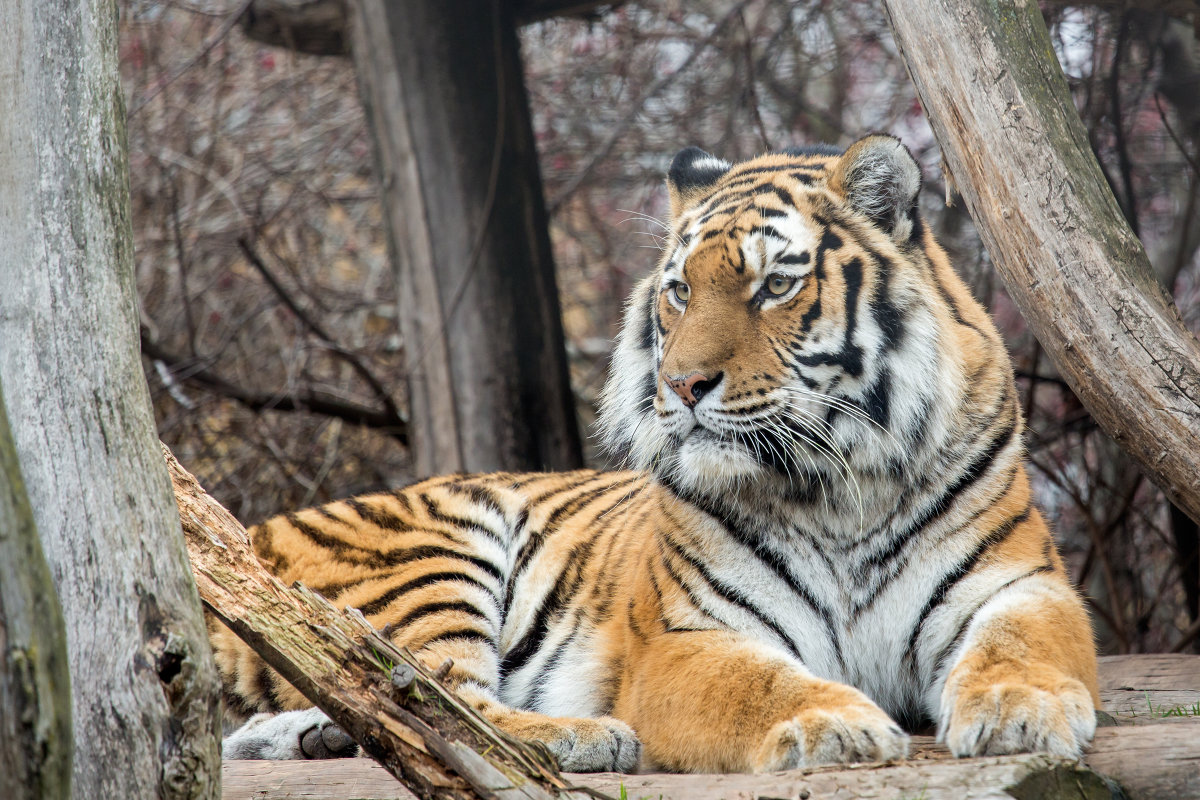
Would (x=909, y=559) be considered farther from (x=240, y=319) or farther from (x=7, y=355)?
(x=240, y=319)

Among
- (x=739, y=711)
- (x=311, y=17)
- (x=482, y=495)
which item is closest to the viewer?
(x=739, y=711)

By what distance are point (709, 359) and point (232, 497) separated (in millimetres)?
4302

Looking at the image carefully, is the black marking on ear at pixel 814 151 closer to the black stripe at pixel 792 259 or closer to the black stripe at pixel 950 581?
the black stripe at pixel 792 259

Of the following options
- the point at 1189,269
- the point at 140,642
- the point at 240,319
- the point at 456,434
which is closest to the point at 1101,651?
the point at 1189,269

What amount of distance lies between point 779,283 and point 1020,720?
1.20 metres

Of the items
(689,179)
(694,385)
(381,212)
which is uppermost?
(381,212)

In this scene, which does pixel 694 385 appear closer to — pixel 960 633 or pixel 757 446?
pixel 757 446

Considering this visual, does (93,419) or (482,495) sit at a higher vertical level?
(93,419)

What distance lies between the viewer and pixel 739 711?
8.45 ft

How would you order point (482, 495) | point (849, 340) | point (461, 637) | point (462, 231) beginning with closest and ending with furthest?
point (849, 340), point (461, 637), point (482, 495), point (462, 231)

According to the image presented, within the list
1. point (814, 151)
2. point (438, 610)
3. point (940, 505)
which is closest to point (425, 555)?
point (438, 610)

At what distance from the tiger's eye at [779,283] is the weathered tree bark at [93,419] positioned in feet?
4.99

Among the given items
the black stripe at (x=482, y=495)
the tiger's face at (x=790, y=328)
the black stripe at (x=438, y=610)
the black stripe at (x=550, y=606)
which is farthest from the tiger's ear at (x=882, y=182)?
the black stripe at (x=438, y=610)

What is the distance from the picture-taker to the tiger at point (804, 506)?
270 cm
